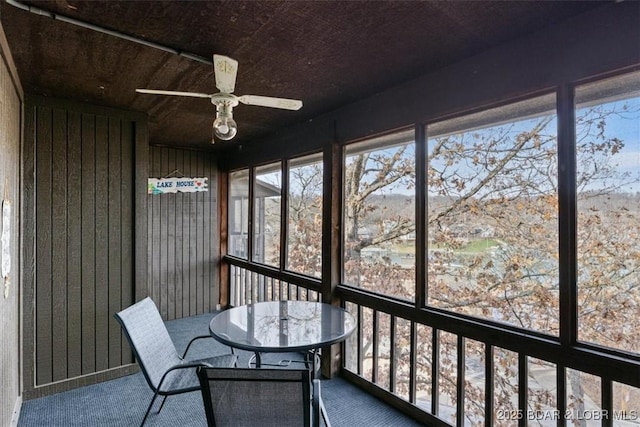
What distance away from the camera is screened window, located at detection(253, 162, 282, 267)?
439 cm

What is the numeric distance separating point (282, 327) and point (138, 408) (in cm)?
145

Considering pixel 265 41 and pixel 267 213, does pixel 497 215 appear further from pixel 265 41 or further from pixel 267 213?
pixel 267 213

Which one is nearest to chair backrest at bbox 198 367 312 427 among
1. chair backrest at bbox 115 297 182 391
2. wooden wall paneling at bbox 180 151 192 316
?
chair backrest at bbox 115 297 182 391

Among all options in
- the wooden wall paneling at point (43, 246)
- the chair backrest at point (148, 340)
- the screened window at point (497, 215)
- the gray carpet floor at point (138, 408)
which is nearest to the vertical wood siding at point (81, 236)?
the wooden wall paneling at point (43, 246)

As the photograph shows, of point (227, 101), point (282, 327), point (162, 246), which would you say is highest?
point (227, 101)

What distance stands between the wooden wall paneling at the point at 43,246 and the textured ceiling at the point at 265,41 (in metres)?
0.35

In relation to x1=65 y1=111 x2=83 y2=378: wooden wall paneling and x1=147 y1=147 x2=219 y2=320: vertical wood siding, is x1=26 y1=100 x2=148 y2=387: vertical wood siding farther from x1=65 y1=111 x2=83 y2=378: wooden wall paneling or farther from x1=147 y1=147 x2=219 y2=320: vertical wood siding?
x1=147 y1=147 x2=219 y2=320: vertical wood siding

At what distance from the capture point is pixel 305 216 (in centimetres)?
390

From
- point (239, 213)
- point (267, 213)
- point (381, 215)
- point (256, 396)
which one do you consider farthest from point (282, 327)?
point (239, 213)

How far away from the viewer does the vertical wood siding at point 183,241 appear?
16.3 ft

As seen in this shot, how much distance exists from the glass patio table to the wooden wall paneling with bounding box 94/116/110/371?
1383 mm

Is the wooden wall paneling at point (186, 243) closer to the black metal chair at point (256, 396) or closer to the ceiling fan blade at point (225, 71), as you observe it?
the ceiling fan blade at point (225, 71)

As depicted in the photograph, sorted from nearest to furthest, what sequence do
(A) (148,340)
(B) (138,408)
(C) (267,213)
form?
(A) (148,340) < (B) (138,408) < (C) (267,213)

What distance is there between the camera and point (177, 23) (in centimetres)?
183
